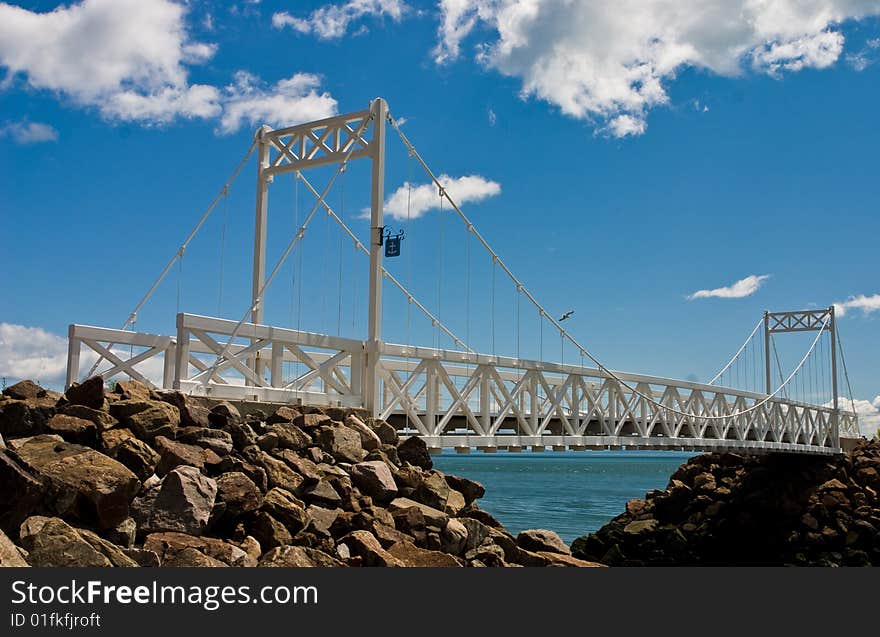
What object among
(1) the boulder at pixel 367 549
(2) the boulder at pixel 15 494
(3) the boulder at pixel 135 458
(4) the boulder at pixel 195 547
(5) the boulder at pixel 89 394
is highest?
(5) the boulder at pixel 89 394

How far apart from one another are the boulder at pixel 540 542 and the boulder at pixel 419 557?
560 cm

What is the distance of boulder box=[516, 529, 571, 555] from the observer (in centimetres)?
1795

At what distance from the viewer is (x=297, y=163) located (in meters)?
19.4

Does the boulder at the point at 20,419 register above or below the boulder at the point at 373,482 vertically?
above

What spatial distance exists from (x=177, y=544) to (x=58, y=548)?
1.49 metres

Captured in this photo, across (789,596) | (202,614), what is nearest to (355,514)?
(202,614)

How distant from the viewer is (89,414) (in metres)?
11.9

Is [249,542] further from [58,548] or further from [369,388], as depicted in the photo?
[369,388]

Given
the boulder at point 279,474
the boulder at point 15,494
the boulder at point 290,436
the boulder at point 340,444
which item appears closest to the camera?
the boulder at point 15,494

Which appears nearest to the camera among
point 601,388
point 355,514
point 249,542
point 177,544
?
point 177,544

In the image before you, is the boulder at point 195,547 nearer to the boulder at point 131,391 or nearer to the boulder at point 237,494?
the boulder at point 237,494

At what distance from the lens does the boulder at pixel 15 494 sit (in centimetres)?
939

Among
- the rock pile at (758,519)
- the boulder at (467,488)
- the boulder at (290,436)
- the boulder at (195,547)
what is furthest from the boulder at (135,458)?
the rock pile at (758,519)

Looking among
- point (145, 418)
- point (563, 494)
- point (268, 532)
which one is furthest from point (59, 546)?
point (563, 494)
